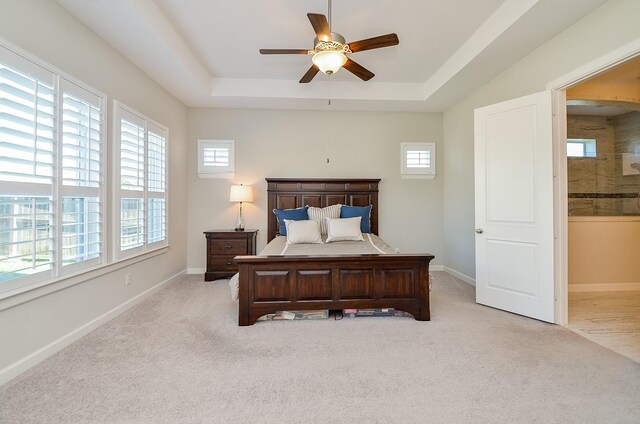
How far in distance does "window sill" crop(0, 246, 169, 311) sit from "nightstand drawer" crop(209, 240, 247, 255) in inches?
50.6

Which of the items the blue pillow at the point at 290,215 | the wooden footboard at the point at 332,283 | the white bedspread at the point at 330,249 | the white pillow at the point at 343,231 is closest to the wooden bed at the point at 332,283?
the wooden footboard at the point at 332,283

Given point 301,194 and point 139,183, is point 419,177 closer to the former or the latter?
point 301,194

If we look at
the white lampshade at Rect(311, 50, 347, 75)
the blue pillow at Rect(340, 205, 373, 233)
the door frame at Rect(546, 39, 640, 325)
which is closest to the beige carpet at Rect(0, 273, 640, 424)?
the door frame at Rect(546, 39, 640, 325)

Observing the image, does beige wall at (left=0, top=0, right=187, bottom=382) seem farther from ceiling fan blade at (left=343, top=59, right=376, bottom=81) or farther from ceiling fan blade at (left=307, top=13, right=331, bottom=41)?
ceiling fan blade at (left=343, top=59, right=376, bottom=81)

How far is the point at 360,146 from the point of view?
5141mm

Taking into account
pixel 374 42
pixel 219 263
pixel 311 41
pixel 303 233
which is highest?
pixel 311 41

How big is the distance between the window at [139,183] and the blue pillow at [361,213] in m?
2.76

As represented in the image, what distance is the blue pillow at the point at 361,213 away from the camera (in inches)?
184

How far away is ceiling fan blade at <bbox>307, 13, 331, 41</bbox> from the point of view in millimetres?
2176

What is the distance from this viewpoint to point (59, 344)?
2.35m

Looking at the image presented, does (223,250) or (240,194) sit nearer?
(223,250)

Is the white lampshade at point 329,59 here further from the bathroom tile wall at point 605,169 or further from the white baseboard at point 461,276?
the bathroom tile wall at point 605,169

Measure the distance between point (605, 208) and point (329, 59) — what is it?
478cm

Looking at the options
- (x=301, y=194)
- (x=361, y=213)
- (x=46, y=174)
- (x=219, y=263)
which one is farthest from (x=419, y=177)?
(x=46, y=174)
